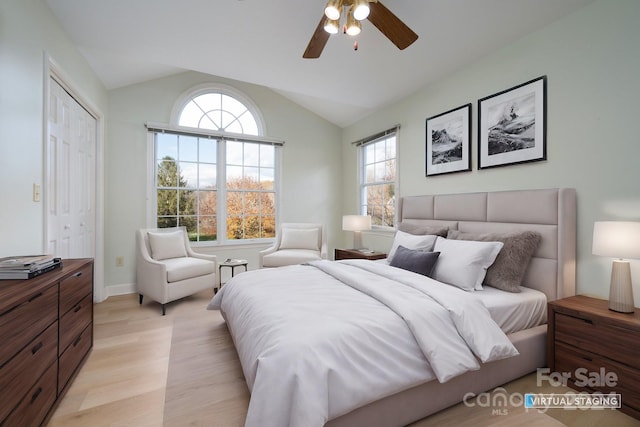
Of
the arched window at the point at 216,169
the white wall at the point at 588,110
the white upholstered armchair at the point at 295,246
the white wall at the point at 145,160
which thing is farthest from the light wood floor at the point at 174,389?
the arched window at the point at 216,169

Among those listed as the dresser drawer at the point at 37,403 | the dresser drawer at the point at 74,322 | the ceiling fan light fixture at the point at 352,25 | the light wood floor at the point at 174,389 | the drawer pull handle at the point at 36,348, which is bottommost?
the light wood floor at the point at 174,389

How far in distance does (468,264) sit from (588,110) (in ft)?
4.68

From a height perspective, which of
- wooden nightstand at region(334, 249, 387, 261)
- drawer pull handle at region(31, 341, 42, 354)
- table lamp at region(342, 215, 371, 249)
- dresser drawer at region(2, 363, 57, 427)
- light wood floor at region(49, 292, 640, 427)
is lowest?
light wood floor at region(49, 292, 640, 427)

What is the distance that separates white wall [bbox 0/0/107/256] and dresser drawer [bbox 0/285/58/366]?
499mm

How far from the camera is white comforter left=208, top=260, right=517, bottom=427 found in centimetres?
119

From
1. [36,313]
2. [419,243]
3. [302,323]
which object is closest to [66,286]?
[36,313]

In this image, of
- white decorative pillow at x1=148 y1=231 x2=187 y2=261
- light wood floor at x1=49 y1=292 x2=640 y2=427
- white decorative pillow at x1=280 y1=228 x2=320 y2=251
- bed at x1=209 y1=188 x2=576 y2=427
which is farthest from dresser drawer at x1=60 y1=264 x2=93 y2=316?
white decorative pillow at x1=280 y1=228 x2=320 y2=251

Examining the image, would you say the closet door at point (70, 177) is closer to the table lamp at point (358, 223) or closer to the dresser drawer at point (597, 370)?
the table lamp at point (358, 223)

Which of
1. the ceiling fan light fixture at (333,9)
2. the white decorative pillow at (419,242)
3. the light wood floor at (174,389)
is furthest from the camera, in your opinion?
the white decorative pillow at (419,242)

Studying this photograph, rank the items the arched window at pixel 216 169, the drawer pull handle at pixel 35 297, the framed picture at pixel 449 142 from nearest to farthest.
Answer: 1. the drawer pull handle at pixel 35 297
2. the framed picture at pixel 449 142
3. the arched window at pixel 216 169

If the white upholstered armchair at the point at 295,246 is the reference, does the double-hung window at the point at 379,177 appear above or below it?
above

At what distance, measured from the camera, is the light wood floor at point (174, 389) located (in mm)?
1549

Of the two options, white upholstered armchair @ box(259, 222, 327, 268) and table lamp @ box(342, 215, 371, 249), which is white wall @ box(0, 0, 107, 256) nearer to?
white upholstered armchair @ box(259, 222, 327, 268)

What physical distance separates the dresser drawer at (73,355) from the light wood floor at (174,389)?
0.33ft
